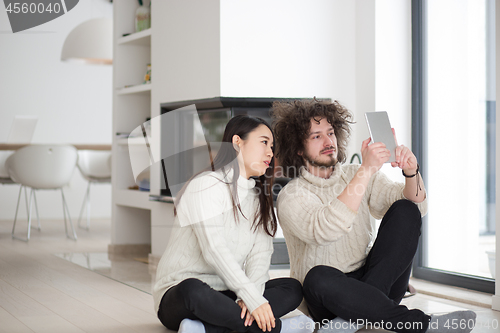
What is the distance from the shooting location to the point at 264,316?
161cm

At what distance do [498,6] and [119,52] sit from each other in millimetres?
2458

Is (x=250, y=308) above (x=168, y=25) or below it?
below

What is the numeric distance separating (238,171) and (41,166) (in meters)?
3.07

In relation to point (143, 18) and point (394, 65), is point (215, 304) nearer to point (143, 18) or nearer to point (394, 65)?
point (394, 65)

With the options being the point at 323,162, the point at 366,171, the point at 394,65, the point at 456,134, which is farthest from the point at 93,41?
the point at 366,171

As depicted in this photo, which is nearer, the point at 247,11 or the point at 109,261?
the point at 247,11

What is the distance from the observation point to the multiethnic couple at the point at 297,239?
1.66 meters

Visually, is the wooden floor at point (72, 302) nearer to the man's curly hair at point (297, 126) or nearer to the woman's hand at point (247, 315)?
the woman's hand at point (247, 315)

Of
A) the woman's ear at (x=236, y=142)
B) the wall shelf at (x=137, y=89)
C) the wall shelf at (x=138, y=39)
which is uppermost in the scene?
the wall shelf at (x=138, y=39)

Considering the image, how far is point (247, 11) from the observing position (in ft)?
9.51

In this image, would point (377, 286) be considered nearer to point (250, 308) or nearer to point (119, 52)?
point (250, 308)

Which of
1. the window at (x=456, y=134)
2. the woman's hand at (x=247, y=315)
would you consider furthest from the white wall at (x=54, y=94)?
the woman's hand at (x=247, y=315)

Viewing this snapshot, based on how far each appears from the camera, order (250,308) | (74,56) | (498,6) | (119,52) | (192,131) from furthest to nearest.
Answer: (74,56), (119,52), (192,131), (498,6), (250,308)

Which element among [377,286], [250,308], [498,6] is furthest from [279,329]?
[498,6]
